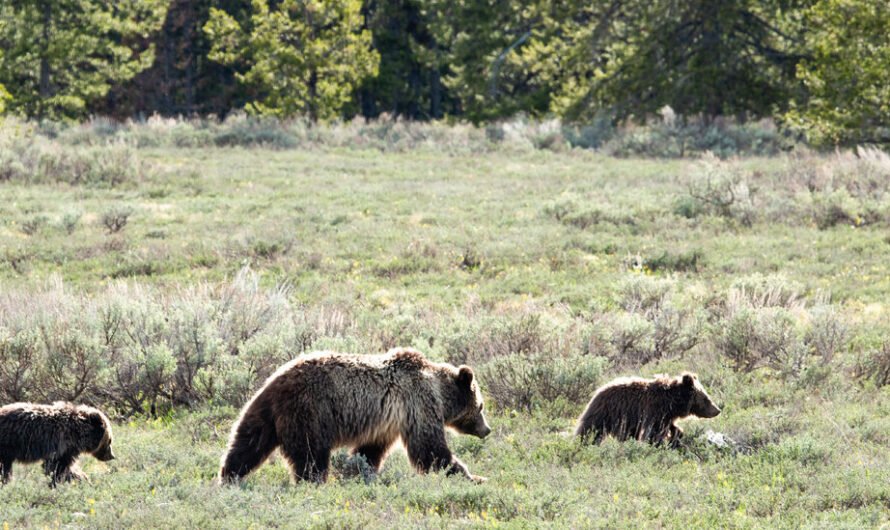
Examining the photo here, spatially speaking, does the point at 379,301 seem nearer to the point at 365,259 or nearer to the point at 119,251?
the point at 365,259

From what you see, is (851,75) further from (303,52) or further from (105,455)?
(105,455)

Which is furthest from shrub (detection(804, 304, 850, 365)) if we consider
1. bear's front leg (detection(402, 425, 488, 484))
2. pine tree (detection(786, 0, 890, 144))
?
pine tree (detection(786, 0, 890, 144))

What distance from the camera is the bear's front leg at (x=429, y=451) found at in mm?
7609

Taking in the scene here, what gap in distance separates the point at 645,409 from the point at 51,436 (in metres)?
4.46

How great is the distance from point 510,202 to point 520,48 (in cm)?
2466

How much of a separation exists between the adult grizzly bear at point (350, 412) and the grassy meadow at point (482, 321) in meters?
0.21

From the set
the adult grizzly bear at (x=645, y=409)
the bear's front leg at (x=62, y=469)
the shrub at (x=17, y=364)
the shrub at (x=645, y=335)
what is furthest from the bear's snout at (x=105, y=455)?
the shrub at (x=645, y=335)

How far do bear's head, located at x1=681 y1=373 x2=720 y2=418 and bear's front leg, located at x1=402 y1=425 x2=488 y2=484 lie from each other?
7.30 ft

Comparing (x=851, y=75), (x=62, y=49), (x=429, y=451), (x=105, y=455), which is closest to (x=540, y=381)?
(x=429, y=451)

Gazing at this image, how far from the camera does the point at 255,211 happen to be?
21.8 metres

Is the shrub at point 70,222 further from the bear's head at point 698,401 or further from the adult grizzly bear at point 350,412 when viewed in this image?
the bear's head at point 698,401

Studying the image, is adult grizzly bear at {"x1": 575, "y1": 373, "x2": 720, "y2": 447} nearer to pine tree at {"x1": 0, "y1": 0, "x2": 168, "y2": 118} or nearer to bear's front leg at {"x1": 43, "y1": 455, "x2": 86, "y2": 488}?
bear's front leg at {"x1": 43, "y1": 455, "x2": 86, "y2": 488}

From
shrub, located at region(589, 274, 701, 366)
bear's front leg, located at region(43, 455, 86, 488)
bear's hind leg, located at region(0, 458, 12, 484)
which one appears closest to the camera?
bear's hind leg, located at region(0, 458, 12, 484)

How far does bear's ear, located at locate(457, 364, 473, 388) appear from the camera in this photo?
26.0 feet
